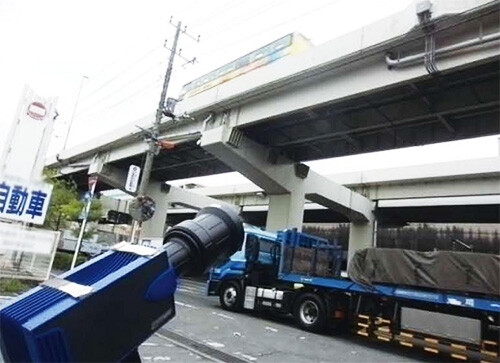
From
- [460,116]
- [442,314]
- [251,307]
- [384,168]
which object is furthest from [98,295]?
[384,168]

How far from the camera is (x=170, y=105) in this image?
2023cm

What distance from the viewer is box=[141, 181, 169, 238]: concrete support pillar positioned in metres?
30.0

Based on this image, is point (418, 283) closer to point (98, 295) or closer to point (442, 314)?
point (442, 314)

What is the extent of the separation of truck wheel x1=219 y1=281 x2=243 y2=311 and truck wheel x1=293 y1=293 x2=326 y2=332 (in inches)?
89.9

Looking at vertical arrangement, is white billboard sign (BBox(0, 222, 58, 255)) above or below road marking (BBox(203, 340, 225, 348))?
above

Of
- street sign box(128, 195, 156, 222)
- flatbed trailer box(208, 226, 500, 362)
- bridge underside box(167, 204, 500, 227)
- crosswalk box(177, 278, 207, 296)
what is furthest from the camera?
bridge underside box(167, 204, 500, 227)

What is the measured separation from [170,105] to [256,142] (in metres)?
4.28

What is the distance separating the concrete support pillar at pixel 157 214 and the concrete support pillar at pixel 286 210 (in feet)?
36.1

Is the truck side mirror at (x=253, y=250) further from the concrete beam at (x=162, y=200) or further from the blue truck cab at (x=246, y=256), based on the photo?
the concrete beam at (x=162, y=200)

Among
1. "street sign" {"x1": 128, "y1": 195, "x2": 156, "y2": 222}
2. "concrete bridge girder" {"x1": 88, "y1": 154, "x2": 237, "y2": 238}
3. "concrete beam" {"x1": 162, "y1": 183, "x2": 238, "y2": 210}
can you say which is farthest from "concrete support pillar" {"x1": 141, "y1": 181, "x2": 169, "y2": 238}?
"street sign" {"x1": 128, "y1": 195, "x2": 156, "y2": 222}

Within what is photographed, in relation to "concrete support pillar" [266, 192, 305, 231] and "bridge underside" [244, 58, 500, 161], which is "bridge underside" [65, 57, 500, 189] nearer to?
"bridge underside" [244, 58, 500, 161]

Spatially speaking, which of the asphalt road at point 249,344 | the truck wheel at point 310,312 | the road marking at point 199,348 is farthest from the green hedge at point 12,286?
the truck wheel at point 310,312

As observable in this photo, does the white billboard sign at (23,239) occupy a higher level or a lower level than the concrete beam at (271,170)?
lower

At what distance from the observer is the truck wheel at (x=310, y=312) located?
11422 mm
